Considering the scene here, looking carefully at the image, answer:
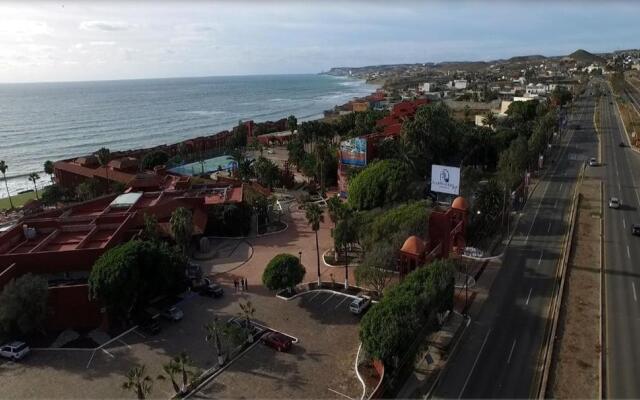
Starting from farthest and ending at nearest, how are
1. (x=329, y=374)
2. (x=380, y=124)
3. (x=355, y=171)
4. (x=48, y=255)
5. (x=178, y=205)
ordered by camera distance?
(x=380, y=124), (x=355, y=171), (x=178, y=205), (x=48, y=255), (x=329, y=374)

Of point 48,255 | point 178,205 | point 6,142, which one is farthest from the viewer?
point 6,142

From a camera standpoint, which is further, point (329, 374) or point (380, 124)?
point (380, 124)

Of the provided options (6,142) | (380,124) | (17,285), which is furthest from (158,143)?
(17,285)

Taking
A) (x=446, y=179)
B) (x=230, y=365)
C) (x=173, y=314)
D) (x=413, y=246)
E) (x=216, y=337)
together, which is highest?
(x=446, y=179)

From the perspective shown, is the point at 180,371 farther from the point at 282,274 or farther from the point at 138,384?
the point at 282,274

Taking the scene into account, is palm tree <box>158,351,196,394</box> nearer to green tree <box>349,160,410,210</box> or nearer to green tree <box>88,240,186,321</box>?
green tree <box>88,240,186,321</box>

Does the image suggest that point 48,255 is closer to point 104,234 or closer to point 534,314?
point 104,234

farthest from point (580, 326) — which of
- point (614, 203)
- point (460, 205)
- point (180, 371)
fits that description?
point (614, 203)
